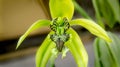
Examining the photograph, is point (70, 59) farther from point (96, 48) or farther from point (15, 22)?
point (96, 48)

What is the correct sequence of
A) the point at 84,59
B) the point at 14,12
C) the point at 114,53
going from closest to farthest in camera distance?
the point at 84,59
the point at 114,53
the point at 14,12

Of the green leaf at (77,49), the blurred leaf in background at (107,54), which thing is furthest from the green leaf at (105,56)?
the green leaf at (77,49)

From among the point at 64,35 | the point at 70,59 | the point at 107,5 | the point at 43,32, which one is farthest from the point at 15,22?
the point at 64,35

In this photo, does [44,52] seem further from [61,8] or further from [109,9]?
[109,9]

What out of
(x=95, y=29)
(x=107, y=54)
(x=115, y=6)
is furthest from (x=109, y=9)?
(x=95, y=29)

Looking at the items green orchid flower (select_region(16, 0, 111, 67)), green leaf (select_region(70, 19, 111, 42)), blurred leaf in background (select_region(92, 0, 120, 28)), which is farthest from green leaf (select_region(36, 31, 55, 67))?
blurred leaf in background (select_region(92, 0, 120, 28))

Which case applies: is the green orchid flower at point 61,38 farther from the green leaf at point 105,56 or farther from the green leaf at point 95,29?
the green leaf at point 105,56
